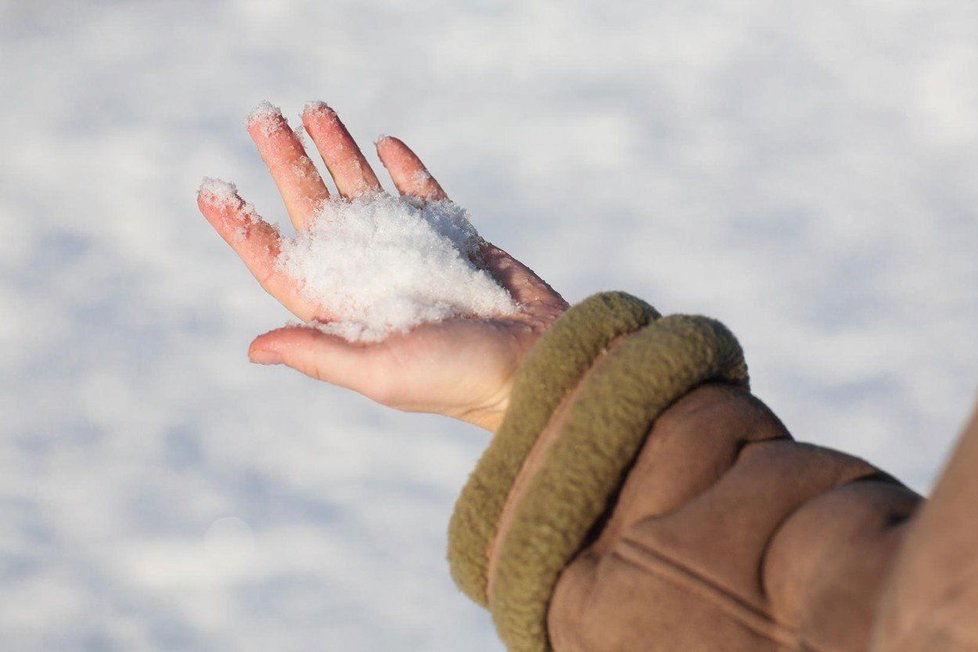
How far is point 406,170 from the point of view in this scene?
3195 mm

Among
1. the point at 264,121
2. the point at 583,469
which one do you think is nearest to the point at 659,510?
the point at 583,469

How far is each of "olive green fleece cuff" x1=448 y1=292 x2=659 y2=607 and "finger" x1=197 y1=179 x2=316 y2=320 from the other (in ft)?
3.06

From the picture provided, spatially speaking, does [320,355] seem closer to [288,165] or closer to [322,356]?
[322,356]

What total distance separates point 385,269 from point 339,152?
56 centimetres

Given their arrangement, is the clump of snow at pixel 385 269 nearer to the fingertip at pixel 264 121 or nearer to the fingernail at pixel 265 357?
the fingernail at pixel 265 357

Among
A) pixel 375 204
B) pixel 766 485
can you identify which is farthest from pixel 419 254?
pixel 766 485

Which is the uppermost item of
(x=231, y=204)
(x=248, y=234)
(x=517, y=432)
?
(x=231, y=204)

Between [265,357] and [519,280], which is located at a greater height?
[519,280]

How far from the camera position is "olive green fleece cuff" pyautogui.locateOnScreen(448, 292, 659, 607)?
1.98m

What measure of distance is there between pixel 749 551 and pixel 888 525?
9.2 inches

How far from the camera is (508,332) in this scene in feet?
8.11

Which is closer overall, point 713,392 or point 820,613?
point 820,613

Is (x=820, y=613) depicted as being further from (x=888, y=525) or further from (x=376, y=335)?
(x=376, y=335)

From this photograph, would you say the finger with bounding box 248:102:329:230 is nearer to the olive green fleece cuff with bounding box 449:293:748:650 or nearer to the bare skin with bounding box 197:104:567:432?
the bare skin with bounding box 197:104:567:432
